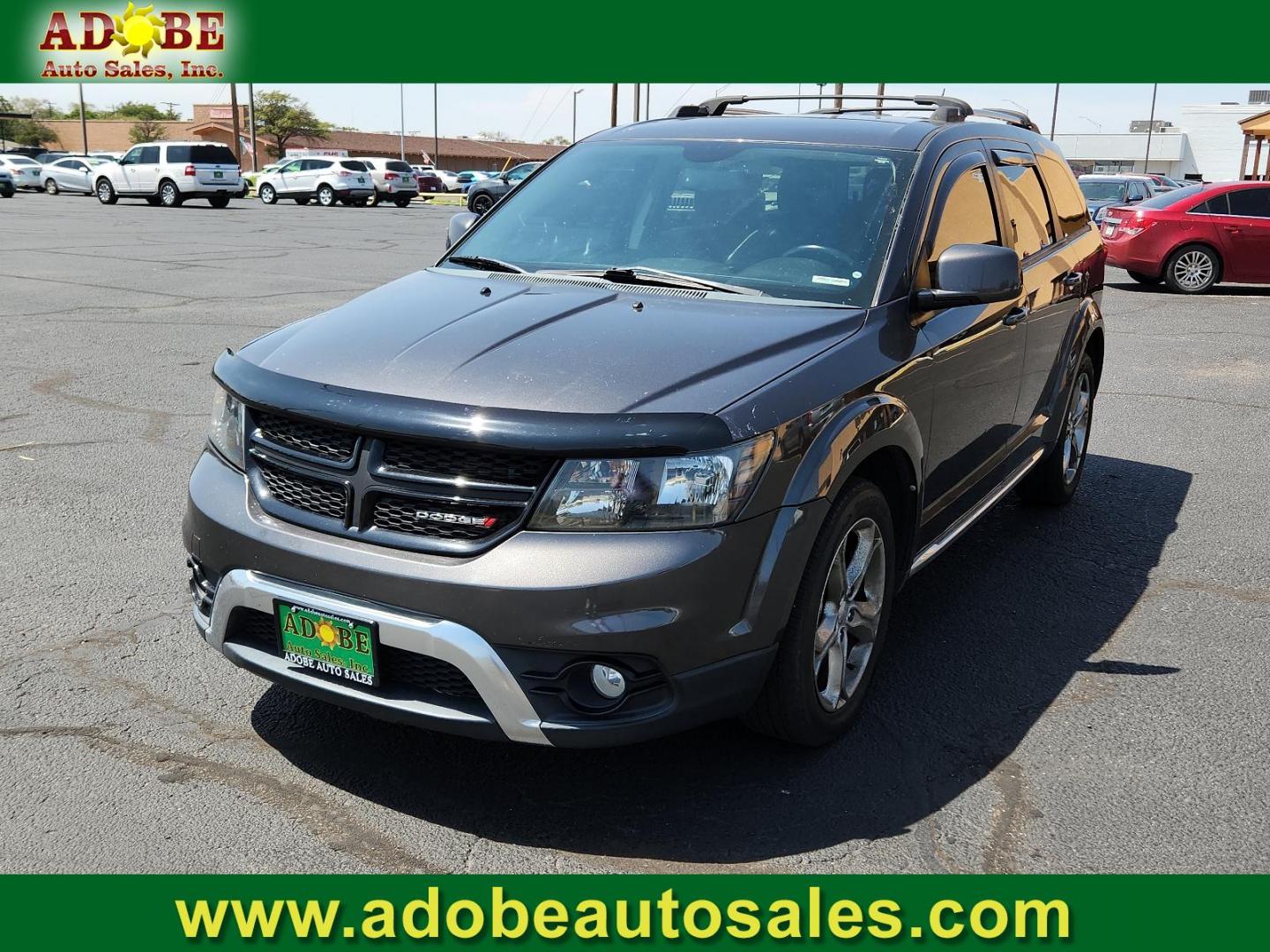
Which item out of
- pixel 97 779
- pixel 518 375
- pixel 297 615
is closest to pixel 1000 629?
pixel 518 375

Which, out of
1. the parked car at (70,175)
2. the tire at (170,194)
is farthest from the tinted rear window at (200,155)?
the parked car at (70,175)

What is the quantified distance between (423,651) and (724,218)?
2058mm

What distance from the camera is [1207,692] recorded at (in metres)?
4.09

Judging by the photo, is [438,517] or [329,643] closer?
[438,517]

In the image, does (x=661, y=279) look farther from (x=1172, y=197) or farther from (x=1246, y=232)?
(x=1246, y=232)

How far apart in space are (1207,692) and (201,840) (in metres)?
3.23

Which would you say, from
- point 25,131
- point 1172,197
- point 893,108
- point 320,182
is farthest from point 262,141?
point 893,108

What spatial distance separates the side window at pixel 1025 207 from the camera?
16.6 ft

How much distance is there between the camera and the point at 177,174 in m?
34.5

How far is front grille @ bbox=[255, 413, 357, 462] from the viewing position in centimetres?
313

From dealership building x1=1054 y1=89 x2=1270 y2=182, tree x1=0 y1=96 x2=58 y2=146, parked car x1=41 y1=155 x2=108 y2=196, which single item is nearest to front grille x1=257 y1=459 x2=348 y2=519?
parked car x1=41 y1=155 x2=108 y2=196

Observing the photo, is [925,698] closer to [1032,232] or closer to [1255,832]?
[1255,832]

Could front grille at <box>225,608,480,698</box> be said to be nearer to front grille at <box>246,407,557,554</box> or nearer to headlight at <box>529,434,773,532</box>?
front grille at <box>246,407,557,554</box>

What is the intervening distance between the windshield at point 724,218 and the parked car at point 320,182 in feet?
122
